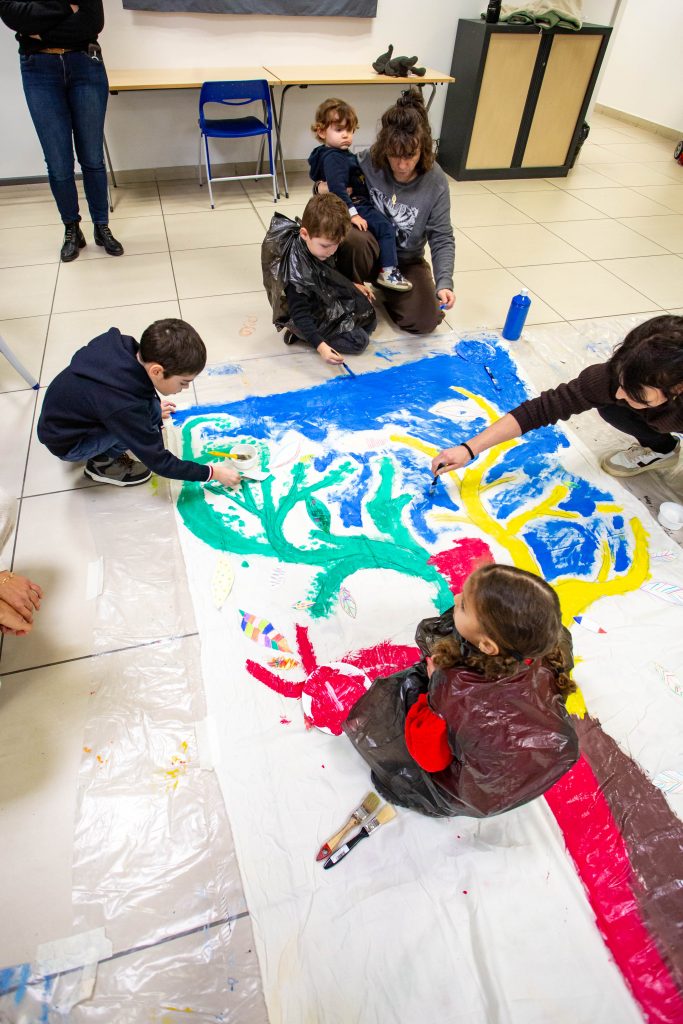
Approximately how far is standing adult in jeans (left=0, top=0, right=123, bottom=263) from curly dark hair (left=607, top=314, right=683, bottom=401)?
2852 millimetres

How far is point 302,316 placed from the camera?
7.64 feet

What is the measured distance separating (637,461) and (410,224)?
58.1 inches

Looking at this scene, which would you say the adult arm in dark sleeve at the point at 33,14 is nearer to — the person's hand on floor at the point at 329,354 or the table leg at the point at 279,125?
the table leg at the point at 279,125

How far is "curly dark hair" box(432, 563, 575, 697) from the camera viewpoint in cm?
91

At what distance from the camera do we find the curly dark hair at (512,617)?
915mm

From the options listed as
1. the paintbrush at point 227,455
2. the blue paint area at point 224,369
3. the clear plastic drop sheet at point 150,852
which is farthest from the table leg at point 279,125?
the clear plastic drop sheet at point 150,852

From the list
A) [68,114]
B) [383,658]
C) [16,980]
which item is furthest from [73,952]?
[68,114]

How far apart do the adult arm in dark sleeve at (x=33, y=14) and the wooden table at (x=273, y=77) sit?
0.65 metres

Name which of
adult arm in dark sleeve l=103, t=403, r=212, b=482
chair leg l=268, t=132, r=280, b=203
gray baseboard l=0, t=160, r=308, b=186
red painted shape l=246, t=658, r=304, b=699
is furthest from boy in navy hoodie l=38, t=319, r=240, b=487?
gray baseboard l=0, t=160, r=308, b=186

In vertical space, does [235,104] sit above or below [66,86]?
below

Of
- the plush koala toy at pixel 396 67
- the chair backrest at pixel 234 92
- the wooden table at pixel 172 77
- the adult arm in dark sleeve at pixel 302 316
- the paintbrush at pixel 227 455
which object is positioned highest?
the plush koala toy at pixel 396 67

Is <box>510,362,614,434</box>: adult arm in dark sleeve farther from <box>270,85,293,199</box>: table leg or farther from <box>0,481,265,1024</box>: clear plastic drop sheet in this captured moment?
<box>270,85,293,199</box>: table leg

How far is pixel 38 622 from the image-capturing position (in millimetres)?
1502

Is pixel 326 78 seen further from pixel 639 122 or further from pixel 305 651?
pixel 639 122
